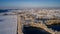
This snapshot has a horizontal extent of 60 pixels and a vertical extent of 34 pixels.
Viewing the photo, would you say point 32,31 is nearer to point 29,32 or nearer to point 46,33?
point 29,32

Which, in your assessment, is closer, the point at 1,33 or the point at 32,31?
the point at 1,33

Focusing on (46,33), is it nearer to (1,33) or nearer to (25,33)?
(25,33)

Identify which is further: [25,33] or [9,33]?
[25,33]

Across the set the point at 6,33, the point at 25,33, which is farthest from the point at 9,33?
the point at 25,33

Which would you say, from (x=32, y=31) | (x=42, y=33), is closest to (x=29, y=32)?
(x=32, y=31)

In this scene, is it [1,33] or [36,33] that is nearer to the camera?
[1,33]

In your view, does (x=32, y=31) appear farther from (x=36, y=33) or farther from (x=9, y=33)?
(x=9, y=33)

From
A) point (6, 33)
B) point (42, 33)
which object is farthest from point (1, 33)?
point (42, 33)
